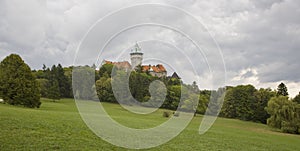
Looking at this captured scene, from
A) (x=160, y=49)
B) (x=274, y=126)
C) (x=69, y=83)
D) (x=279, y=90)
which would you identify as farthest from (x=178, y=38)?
(x=279, y=90)

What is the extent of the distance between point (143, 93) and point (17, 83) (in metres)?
18.9

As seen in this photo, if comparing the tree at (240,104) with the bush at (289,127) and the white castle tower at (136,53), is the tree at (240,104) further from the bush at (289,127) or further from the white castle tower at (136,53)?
the white castle tower at (136,53)

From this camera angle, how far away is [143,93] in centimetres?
4141

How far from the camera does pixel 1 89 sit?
41.8m

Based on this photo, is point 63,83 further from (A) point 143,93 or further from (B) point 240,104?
(A) point 143,93

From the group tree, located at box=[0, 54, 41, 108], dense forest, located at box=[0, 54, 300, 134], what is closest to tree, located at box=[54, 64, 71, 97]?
dense forest, located at box=[0, 54, 300, 134]

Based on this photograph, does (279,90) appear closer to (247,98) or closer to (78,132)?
(247,98)

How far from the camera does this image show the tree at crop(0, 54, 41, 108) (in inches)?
1658

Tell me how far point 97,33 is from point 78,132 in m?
12.0

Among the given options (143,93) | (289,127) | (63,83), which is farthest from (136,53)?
(63,83)

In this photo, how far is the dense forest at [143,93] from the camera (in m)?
29.3

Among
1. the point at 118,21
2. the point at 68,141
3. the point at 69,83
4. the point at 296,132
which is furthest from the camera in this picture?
the point at 69,83

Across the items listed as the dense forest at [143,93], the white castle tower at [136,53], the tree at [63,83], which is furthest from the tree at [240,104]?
the white castle tower at [136,53]

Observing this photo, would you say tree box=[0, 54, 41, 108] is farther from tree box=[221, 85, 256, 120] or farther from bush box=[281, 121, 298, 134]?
tree box=[221, 85, 256, 120]
